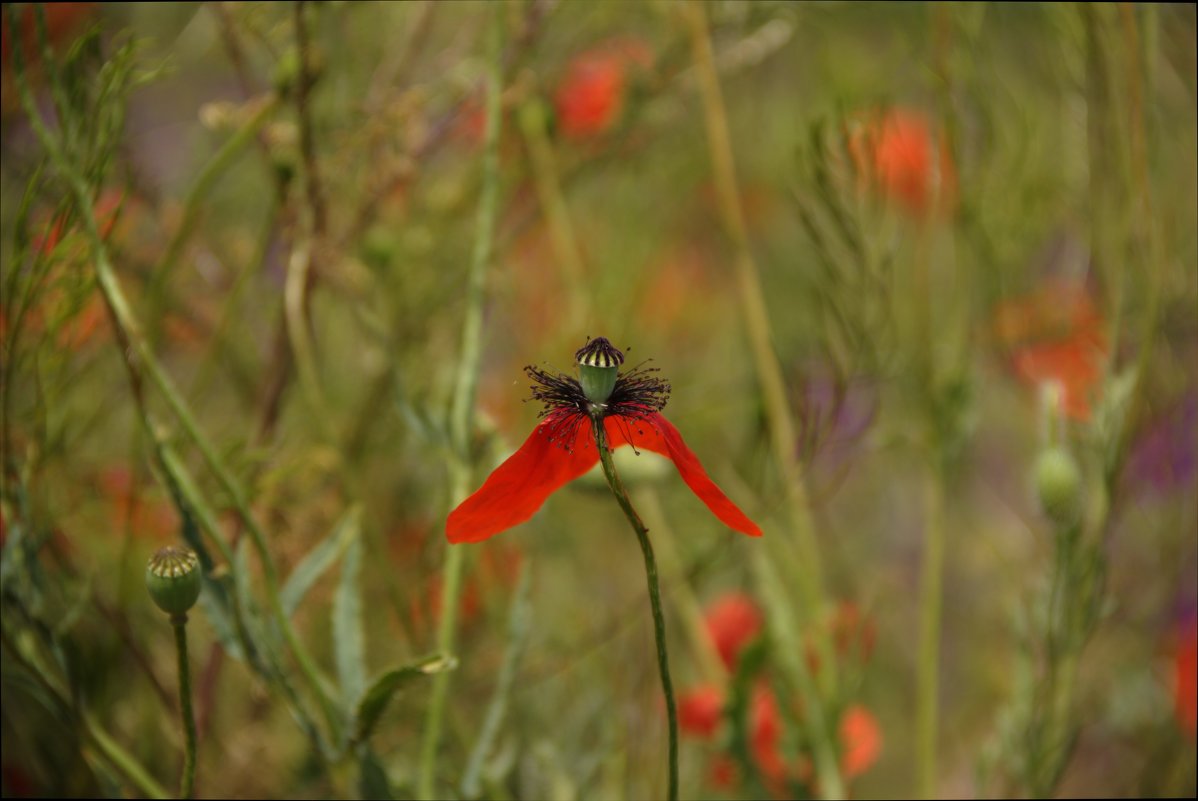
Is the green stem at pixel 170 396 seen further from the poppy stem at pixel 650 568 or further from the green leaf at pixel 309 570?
the poppy stem at pixel 650 568

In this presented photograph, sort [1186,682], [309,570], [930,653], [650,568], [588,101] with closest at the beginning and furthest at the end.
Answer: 1. [650,568]
2. [309,570]
3. [930,653]
4. [1186,682]
5. [588,101]

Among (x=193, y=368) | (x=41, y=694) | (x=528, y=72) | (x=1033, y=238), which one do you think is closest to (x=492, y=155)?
(x=528, y=72)

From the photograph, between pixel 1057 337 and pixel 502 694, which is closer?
pixel 502 694

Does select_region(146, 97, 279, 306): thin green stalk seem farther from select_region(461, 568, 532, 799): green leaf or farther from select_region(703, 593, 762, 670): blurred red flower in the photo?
select_region(703, 593, 762, 670): blurred red flower

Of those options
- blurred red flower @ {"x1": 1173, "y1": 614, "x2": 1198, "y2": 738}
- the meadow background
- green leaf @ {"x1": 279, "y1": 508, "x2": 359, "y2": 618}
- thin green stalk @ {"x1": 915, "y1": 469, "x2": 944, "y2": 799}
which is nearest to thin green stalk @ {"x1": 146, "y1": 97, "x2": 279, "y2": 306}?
the meadow background

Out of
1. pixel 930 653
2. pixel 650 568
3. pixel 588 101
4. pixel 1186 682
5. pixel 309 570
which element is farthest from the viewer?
pixel 588 101

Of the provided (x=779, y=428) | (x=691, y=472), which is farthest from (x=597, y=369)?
(x=779, y=428)

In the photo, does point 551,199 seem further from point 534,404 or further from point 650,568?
point 650,568
